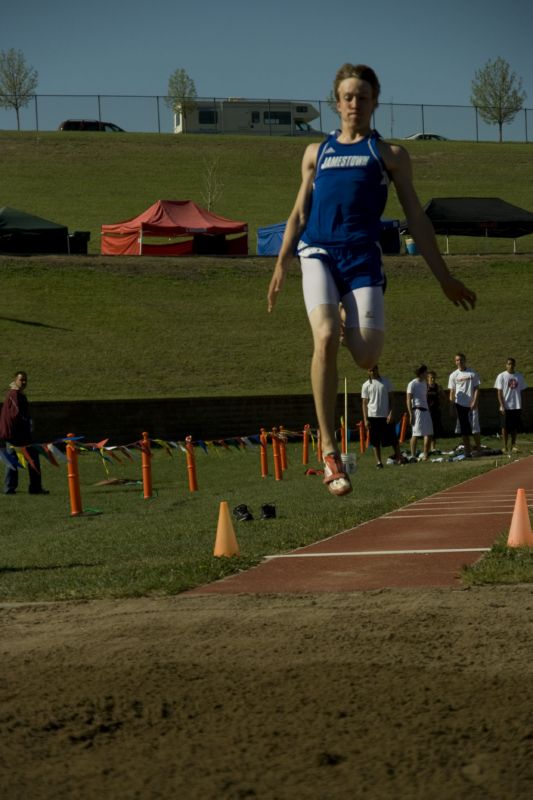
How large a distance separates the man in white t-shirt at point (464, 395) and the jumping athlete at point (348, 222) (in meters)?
17.5

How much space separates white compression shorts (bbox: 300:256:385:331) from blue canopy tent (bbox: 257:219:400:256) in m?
44.5

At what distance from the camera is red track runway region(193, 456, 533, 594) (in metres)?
7.96

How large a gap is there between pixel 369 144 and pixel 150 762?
12.0 ft

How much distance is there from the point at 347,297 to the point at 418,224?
663 millimetres

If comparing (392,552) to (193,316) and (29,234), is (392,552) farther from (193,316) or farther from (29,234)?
(29,234)

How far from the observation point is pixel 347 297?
6609 mm

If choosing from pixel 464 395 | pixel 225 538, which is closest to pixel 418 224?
pixel 225 538

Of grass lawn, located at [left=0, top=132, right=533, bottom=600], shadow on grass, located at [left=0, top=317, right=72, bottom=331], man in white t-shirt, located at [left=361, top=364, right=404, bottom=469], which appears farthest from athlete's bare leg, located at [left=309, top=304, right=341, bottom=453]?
shadow on grass, located at [left=0, top=317, right=72, bottom=331]

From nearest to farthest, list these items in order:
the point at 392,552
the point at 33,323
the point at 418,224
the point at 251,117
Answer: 1. the point at 418,224
2. the point at 392,552
3. the point at 33,323
4. the point at 251,117

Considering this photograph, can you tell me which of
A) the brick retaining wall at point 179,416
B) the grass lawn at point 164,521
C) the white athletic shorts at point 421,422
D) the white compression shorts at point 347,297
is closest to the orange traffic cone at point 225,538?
the grass lawn at point 164,521

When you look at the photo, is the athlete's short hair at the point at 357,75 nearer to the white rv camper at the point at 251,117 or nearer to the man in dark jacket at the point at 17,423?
the man in dark jacket at the point at 17,423

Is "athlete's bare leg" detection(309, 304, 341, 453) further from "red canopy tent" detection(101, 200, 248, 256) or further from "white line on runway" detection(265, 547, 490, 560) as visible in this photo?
"red canopy tent" detection(101, 200, 248, 256)

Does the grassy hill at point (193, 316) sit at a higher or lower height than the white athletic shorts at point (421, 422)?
higher

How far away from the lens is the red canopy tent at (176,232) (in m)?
50.2
